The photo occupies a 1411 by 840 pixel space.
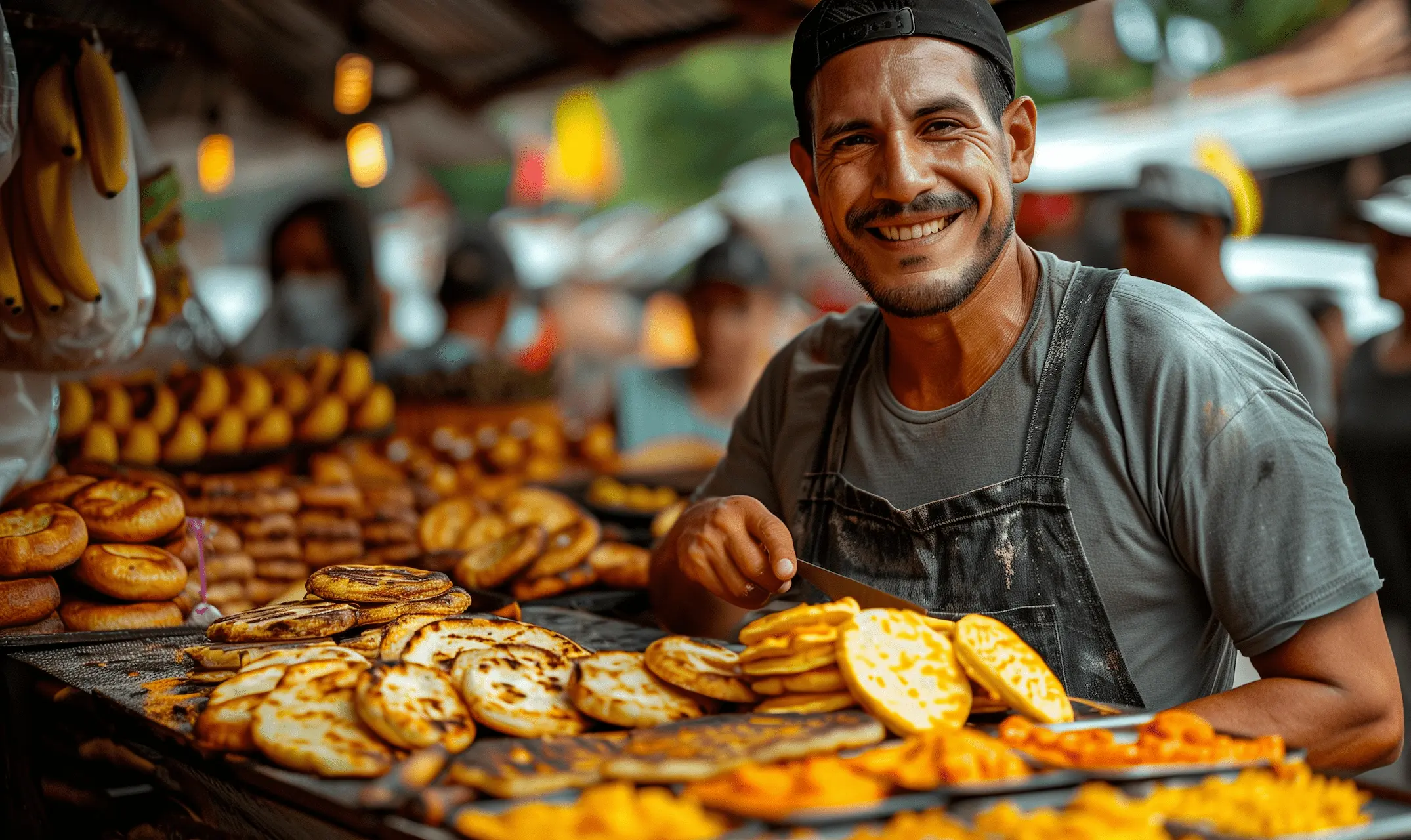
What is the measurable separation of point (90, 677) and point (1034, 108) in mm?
2004

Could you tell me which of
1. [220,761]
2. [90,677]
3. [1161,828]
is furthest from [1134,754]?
[90,677]

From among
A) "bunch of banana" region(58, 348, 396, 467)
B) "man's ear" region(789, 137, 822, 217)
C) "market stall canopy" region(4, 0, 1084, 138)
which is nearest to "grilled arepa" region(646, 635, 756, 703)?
"man's ear" region(789, 137, 822, 217)

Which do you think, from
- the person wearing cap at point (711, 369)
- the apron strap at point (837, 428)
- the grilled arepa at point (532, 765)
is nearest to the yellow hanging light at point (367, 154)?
the person wearing cap at point (711, 369)

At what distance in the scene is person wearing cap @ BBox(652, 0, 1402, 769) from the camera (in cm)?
175

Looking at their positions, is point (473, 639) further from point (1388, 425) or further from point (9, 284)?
point (1388, 425)

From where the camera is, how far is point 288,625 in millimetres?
1922

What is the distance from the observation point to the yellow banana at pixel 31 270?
2.48m

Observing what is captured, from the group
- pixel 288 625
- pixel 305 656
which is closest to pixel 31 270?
pixel 288 625

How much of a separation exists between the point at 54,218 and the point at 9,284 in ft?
0.57

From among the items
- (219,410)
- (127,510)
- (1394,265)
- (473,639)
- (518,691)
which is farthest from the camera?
(1394,265)

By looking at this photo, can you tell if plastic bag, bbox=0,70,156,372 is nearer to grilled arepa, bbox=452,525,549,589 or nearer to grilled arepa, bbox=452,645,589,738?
grilled arepa, bbox=452,525,549,589

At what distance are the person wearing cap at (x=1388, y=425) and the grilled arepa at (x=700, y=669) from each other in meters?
4.05

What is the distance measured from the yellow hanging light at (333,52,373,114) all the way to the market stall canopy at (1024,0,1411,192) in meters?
5.15

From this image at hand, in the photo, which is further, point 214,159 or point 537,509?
point 214,159
